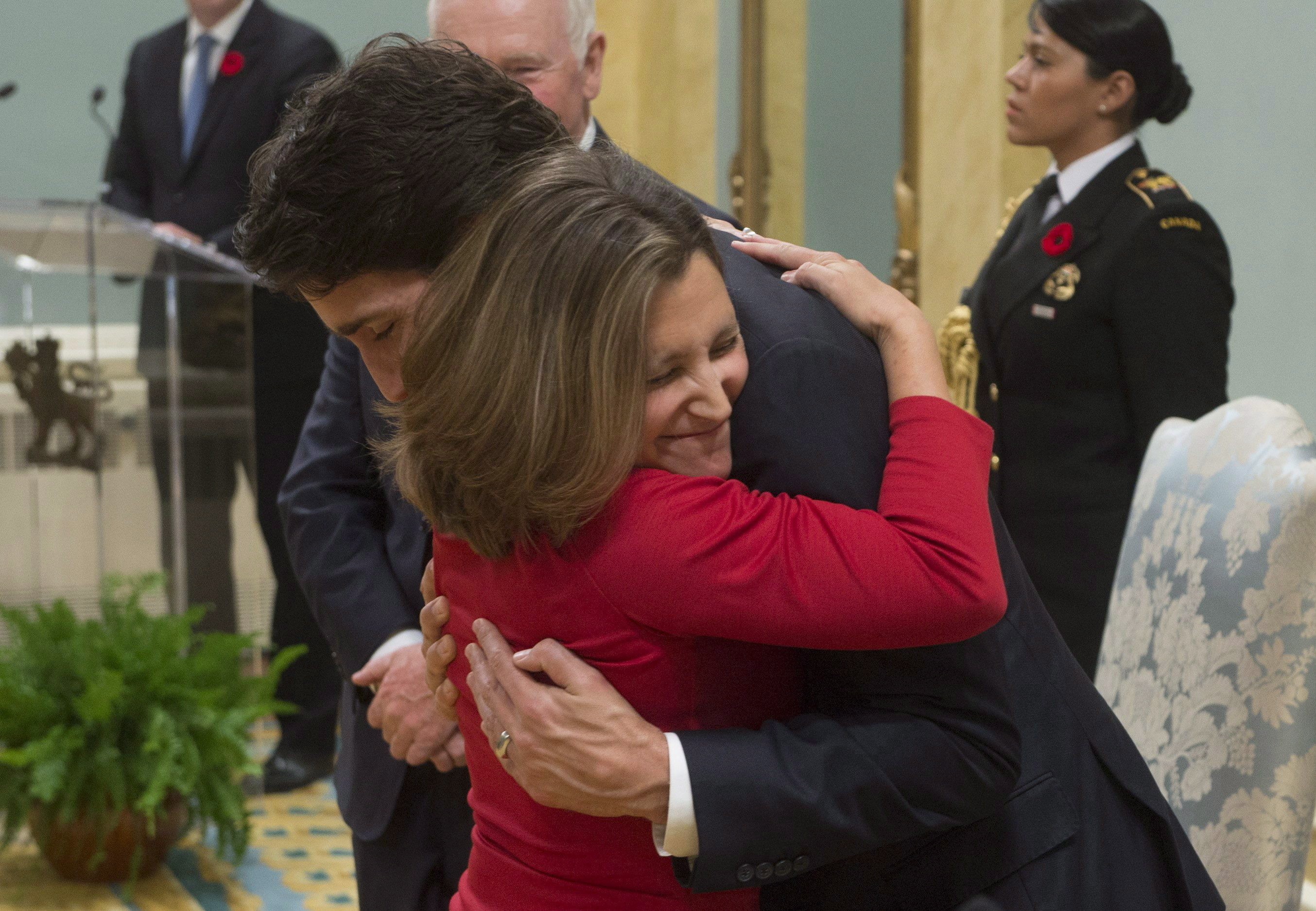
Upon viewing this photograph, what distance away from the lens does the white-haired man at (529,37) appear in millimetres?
1722

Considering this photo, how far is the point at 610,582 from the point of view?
94cm

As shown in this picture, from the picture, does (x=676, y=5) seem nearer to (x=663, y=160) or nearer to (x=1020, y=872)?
(x=663, y=160)

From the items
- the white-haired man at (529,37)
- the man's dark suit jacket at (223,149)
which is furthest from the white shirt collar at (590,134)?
the man's dark suit jacket at (223,149)

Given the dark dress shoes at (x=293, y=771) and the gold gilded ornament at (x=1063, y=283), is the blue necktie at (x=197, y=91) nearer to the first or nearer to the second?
the dark dress shoes at (x=293, y=771)

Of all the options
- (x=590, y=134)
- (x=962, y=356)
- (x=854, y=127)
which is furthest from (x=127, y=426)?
(x=854, y=127)

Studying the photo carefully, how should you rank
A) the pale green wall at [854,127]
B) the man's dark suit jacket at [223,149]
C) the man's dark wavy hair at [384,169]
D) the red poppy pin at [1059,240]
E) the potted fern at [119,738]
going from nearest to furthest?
the man's dark wavy hair at [384,169]
the red poppy pin at [1059,240]
the potted fern at [119,738]
the man's dark suit jacket at [223,149]
the pale green wall at [854,127]

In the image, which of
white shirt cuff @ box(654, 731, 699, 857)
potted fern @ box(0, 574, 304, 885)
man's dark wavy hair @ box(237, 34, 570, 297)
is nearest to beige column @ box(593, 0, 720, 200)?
potted fern @ box(0, 574, 304, 885)

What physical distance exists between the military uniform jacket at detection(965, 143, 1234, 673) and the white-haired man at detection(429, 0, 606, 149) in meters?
1.25

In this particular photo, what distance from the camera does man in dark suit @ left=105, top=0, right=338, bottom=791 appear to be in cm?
368

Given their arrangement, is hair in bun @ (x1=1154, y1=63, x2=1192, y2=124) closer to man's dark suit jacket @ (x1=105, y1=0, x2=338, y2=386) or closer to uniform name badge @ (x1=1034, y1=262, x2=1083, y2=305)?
uniform name badge @ (x1=1034, y1=262, x2=1083, y2=305)

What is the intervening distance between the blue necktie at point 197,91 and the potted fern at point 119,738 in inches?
60.8

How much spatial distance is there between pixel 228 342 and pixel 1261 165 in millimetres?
2626

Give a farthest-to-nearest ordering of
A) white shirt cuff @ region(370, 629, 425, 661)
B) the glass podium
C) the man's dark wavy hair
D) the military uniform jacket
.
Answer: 1. the glass podium
2. the military uniform jacket
3. white shirt cuff @ region(370, 629, 425, 661)
4. the man's dark wavy hair

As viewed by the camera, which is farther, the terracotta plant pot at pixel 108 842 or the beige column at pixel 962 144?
the beige column at pixel 962 144
